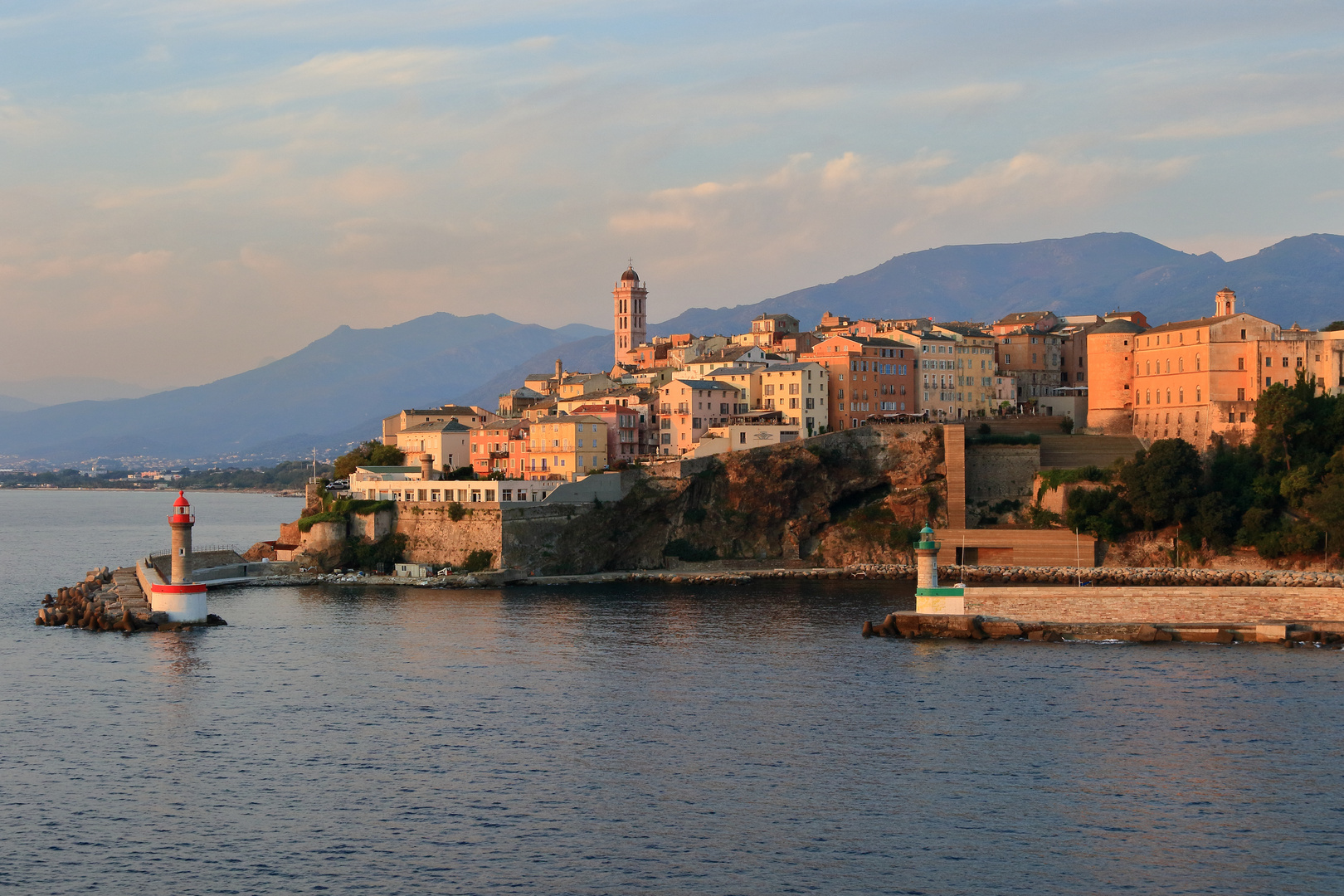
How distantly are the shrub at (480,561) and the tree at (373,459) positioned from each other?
19645 millimetres

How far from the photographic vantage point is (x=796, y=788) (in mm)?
28391

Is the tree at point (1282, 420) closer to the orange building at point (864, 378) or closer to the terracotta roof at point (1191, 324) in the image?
the terracotta roof at point (1191, 324)

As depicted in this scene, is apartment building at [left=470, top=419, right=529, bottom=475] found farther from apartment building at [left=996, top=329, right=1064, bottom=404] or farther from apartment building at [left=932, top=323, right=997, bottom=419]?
apartment building at [left=996, top=329, right=1064, bottom=404]

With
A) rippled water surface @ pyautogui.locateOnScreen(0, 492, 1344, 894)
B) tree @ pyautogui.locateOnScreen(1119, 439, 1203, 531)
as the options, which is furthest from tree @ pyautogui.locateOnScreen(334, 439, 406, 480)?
tree @ pyautogui.locateOnScreen(1119, 439, 1203, 531)

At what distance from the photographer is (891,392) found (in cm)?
8425

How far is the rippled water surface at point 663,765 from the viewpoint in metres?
23.9

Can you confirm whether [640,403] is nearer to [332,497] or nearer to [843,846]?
[332,497]

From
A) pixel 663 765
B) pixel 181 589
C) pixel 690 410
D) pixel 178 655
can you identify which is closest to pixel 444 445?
pixel 690 410

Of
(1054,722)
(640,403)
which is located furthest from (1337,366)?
(1054,722)

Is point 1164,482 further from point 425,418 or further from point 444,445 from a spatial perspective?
point 425,418

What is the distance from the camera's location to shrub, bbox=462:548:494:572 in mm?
67688

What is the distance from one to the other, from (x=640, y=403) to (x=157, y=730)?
175ft

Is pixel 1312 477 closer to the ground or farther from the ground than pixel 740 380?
closer to the ground

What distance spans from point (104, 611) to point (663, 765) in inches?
1252
